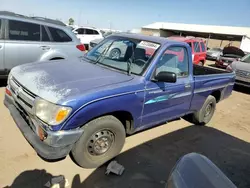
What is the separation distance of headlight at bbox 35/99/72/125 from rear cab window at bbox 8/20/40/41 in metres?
3.73

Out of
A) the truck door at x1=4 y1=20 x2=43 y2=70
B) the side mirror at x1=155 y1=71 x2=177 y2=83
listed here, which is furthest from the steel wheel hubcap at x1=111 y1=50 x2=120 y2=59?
the truck door at x1=4 y1=20 x2=43 y2=70

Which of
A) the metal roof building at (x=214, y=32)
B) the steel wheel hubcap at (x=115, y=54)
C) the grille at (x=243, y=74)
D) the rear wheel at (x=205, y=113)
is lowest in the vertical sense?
the rear wheel at (x=205, y=113)

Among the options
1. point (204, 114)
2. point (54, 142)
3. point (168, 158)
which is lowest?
point (168, 158)

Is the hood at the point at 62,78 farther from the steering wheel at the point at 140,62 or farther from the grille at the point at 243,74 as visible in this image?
the grille at the point at 243,74

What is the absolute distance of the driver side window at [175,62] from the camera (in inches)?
151

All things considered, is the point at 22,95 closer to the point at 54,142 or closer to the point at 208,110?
the point at 54,142

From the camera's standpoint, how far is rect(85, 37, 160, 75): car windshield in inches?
145

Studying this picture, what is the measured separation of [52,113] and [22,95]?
71cm

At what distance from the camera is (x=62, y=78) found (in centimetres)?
314

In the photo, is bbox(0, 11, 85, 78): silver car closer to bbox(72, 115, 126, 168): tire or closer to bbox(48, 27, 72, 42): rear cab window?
bbox(48, 27, 72, 42): rear cab window

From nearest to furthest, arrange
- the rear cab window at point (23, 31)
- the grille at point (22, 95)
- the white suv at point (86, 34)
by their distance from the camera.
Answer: the grille at point (22, 95), the rear cab window at point (23, 31), the white suv at point (86, 34)

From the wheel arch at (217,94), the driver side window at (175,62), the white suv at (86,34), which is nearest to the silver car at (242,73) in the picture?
the wheel arch at (217,94)

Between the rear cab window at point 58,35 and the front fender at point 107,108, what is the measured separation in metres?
3.91

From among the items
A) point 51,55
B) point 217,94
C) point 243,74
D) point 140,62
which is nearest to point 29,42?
point 51,55
